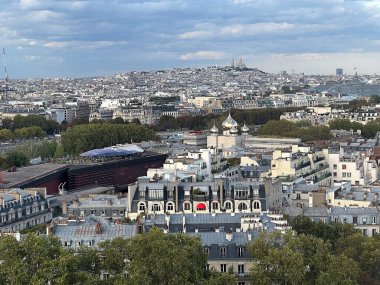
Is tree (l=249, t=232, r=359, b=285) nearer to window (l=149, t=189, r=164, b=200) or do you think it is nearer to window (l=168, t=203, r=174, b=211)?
window (l=168, t=203, r=174, b=211)

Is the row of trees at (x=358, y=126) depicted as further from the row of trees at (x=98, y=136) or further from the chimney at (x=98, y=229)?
the chimney at (x=98, y=229)

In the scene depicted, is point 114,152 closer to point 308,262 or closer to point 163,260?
point 308,262

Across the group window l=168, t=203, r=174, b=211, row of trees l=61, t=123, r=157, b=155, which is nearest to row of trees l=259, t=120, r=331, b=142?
row of trees l=61, t=123, r=157, b=155

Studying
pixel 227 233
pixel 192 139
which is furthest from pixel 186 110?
pixel 227 233

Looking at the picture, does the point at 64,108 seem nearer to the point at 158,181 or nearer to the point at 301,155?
the point at 301,155

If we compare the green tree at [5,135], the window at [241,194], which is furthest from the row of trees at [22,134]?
the window at [241,194]

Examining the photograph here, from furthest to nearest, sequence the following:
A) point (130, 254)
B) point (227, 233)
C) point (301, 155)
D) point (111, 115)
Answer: point (111, 115) → point (301, 155) → point (227, 233) → point (130, 254)

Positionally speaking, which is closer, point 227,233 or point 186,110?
point 227,233
